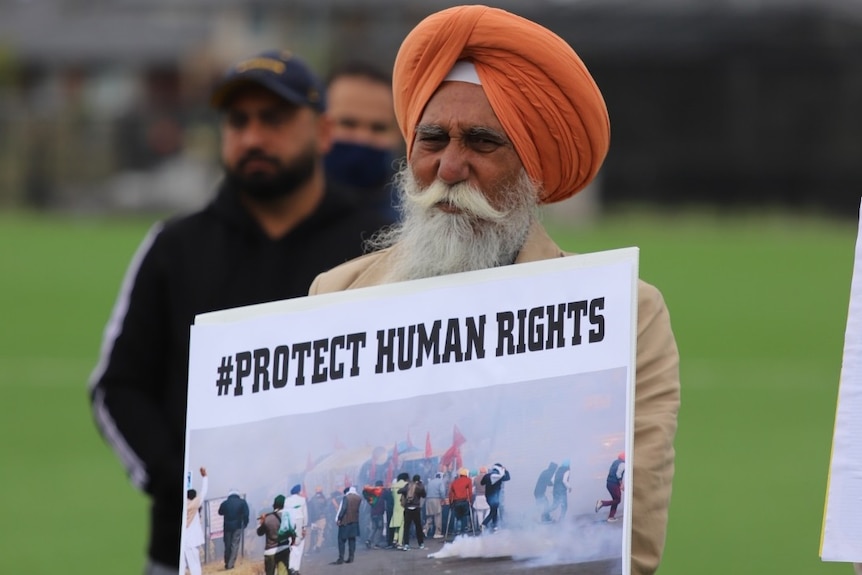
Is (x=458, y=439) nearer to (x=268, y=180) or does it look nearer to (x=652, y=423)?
(x=652, y=423)

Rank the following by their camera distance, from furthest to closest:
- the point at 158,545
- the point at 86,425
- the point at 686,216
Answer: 1. the point at 686,216
2. the point at 86,425
3. the point at 158,545

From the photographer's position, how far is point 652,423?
2871 millimetres

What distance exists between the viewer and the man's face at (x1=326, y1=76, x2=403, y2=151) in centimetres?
649

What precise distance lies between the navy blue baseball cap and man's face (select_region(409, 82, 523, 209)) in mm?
1824

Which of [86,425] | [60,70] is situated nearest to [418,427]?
[86,425]

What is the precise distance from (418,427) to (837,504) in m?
0.70

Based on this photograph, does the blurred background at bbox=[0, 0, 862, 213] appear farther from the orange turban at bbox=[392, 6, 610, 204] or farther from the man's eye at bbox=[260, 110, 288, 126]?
the orange turban at bbox=[392, 6, 610, 204]

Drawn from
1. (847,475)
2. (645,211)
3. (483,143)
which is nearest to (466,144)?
(483,143)

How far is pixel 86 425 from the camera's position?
41.7ft

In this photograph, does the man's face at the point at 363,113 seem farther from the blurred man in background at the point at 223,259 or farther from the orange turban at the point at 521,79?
the orange turban at the point at 521,79

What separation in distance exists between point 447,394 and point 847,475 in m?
0.67

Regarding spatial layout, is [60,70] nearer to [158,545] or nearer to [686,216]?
[686,216]

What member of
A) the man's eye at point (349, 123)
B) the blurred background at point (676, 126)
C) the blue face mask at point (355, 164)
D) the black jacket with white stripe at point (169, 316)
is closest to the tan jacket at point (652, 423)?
the black jacket with white stripe at point (169, 316)

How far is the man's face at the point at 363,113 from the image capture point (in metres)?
6.49
